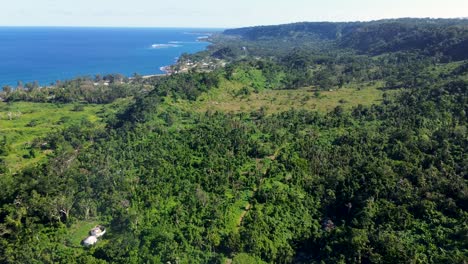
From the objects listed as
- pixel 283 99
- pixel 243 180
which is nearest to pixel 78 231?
pixel 243 180

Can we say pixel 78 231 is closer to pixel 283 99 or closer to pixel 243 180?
pixel 243 180

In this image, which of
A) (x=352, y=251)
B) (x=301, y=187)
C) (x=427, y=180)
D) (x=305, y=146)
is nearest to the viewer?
(x=352, y=251)

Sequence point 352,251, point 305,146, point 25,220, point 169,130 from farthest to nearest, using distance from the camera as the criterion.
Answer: point 169,130 → point 305,146 → point 25,220 → point 352,251

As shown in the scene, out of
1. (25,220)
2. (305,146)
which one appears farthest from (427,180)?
(25,220)

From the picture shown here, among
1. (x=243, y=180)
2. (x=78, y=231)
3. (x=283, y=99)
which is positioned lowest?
(x=78, y=231)

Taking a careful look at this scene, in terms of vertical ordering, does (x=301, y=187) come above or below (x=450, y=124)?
below

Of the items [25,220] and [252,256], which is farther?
[25,220]

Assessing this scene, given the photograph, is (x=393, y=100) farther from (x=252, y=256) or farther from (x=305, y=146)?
(x=252, y=256)

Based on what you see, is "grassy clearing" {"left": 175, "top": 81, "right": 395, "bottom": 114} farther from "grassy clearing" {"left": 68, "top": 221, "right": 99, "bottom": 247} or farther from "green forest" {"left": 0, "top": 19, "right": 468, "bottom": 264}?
"grassy clearing" {"left": 68, "top": 221, "right": 99, "bottom": 247}

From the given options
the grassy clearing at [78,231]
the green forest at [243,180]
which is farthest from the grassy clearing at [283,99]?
the grassy clearing at [78,231]

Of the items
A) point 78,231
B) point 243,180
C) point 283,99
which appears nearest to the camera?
point 78,231
